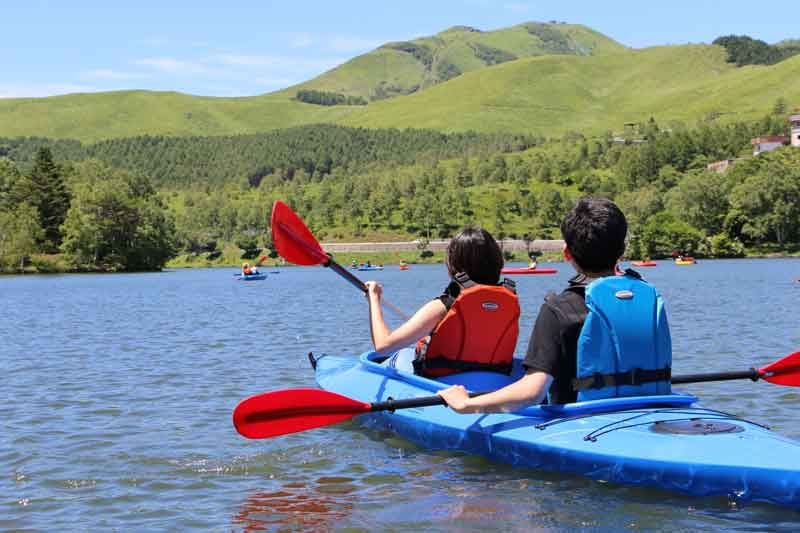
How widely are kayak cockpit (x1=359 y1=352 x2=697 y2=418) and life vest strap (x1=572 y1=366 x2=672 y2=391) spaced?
0.13 meters

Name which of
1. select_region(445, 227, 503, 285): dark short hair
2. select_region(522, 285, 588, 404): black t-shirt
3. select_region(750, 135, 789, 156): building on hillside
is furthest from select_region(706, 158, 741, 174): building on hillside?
select_region(522, 285, 588, 404): black t-shirt

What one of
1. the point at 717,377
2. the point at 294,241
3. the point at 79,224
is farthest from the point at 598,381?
the point at 79,224

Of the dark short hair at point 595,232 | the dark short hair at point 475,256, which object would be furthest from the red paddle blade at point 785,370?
→ the dark short hair at point 595,232

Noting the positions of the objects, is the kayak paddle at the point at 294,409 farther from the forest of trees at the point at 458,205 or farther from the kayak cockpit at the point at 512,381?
the forest of trees at the point at 458,205

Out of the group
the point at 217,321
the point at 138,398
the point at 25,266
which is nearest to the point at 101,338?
the point at 217,321

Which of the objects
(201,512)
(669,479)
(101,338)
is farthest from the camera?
(101,338)

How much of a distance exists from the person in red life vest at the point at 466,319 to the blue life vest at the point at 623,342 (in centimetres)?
167

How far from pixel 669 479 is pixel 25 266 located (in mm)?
105871

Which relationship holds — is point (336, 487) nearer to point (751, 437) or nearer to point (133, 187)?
point (751, 437)

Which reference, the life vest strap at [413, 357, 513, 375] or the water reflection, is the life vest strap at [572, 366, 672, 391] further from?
the water reflection

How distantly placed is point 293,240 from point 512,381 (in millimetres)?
4816

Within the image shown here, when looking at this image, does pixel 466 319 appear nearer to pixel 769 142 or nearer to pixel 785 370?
pixel 785 370

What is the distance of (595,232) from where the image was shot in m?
7.72

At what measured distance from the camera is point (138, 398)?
16.3m
